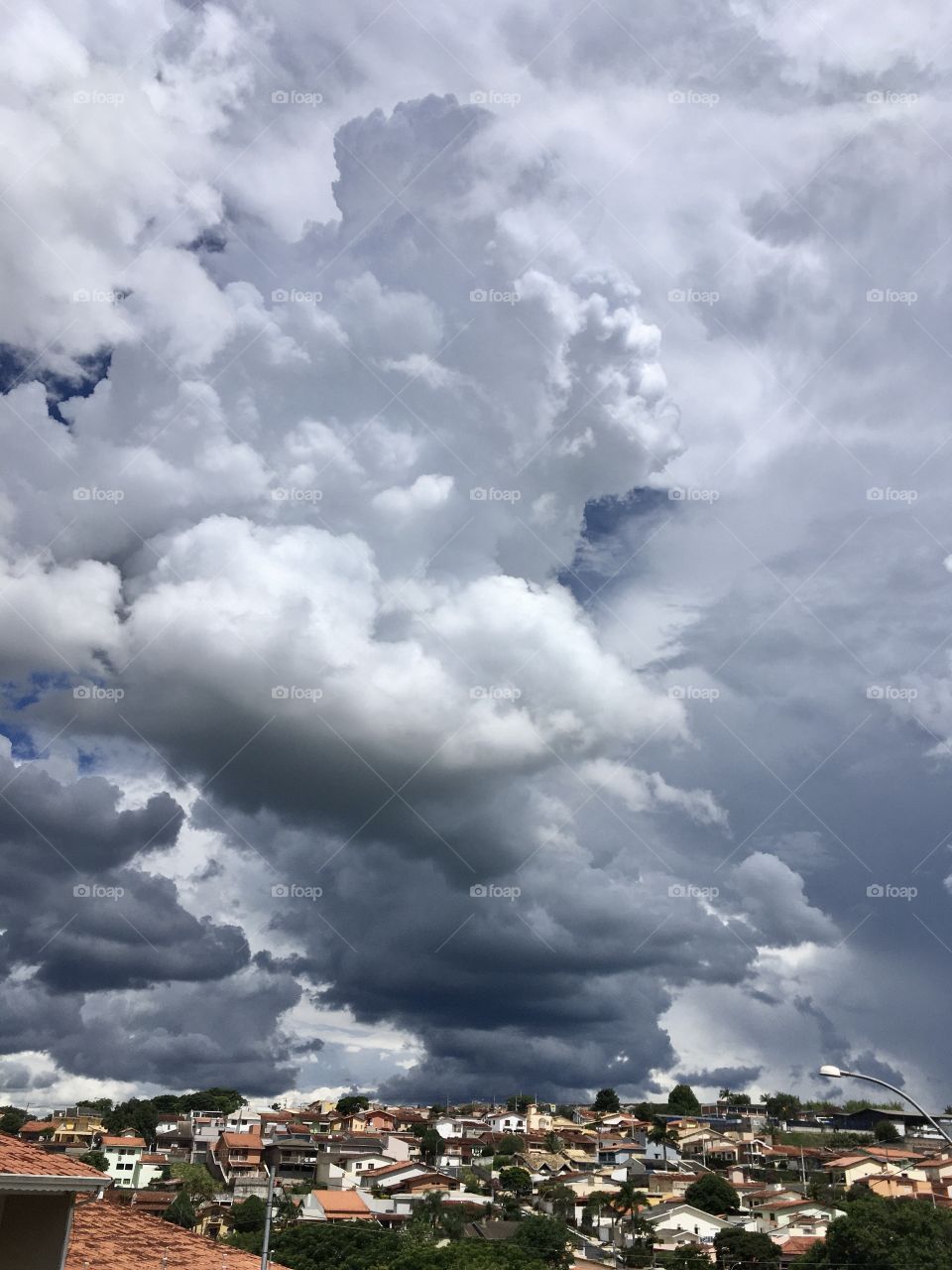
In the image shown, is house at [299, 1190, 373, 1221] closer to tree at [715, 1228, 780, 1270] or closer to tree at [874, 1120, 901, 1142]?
tree at [715, 1228, 780, 1270]

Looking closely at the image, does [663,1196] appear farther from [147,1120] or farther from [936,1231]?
[147,1120]

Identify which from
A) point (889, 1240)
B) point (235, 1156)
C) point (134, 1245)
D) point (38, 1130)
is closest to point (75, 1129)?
point (38, 1130)

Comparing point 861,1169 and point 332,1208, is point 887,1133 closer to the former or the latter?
point 861,1169

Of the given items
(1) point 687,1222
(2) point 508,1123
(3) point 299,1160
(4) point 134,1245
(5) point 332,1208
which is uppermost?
(2) point 508,1123

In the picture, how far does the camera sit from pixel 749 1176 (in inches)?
4680

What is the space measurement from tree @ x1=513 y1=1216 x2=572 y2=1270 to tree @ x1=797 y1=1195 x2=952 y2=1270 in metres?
16.1

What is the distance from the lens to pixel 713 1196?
96625 mm

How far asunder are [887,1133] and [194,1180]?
106306mm

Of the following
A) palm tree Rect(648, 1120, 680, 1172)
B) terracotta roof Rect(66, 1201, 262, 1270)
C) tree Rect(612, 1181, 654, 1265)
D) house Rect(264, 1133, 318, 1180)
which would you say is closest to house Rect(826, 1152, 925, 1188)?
palm tree Rect(648, 1120, 680, 1172)

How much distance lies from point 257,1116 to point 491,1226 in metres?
74.2

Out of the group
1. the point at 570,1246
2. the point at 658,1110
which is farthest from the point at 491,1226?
the point at 658,1110

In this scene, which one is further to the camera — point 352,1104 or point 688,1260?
point 352,1104

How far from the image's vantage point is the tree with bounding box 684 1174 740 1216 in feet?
314

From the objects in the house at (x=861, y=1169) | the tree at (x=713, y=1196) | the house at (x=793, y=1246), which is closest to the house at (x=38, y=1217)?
the house at (x=793, y=1246)
